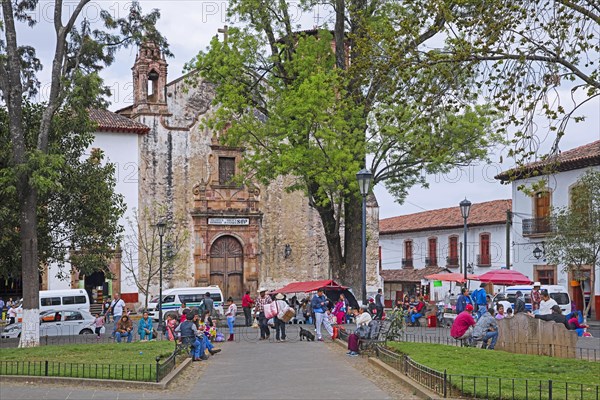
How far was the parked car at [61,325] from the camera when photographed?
27484 mm

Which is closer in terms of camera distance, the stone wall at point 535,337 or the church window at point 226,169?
the stone wall at point 535,337

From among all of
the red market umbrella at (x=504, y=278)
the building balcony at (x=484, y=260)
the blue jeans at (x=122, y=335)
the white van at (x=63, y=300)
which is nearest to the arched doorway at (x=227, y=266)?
the white van at (x=63, y=300)

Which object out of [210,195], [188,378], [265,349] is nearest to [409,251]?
[210,195]

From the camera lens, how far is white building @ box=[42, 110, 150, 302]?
37969 millimetres

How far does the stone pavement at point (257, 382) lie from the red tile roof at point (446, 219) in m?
29.7

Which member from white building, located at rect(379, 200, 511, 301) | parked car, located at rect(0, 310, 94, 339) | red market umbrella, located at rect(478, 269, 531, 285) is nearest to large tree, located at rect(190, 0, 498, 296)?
red market umbrella, located at rect(478, 269, 531, 285)

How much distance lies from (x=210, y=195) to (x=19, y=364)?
24.9 meters

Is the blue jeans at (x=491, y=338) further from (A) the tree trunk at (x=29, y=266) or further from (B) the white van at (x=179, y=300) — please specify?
(B) the white van at (x=179, y=300)

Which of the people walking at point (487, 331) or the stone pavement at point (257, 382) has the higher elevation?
the people walking at point (487, 331)

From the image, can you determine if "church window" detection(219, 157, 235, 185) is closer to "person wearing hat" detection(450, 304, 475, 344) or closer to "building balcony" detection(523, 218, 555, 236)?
"building balcony" detection(523, 218, 555, 236)

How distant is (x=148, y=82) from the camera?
39312 mm

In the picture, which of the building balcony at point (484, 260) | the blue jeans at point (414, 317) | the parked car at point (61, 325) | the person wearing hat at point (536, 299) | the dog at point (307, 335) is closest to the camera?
the dog at point (307, 335)

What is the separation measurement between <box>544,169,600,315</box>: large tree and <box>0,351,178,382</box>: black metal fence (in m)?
21.1

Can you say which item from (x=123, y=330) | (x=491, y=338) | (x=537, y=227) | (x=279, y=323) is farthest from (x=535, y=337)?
(x=537, y=227)
